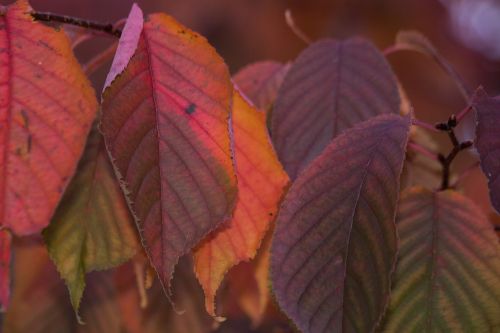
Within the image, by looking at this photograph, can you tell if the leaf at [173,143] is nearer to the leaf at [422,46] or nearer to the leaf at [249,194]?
the leaf at [249,194]

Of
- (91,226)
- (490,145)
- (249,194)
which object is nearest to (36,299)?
(91,226)

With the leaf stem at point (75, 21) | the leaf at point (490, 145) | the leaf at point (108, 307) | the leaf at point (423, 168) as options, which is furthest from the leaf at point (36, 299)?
the leaf at point (490, 145)

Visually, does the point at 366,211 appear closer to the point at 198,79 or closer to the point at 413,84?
the point at 198,79

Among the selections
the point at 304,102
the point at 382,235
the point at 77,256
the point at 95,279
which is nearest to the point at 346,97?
the point at 304,102

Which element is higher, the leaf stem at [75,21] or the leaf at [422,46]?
the leaf at [422,46]

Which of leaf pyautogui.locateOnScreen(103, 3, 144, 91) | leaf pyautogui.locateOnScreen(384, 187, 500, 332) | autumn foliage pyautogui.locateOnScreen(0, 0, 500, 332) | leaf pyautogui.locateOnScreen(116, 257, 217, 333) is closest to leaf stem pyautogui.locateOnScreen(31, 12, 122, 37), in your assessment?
autumn foliage pyautogui.locateOnScreen(0, 0, 500, 332)

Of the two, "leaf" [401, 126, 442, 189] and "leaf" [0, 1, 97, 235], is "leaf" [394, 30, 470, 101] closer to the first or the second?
"leaf" [401, 126, 442, 189]

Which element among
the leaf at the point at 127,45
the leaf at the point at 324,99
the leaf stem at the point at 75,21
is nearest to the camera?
the leaf at the point at 127,45
